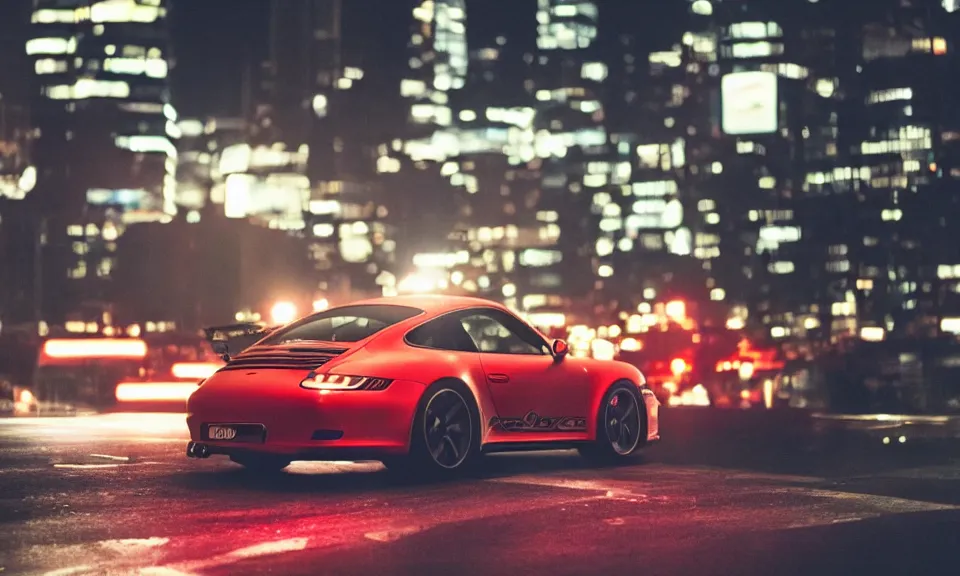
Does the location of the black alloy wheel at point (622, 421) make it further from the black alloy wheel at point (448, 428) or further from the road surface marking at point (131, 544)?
the road surface marking at point (131, 544)

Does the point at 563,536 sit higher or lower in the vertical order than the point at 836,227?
lower

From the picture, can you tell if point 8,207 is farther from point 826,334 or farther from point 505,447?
point 505,447

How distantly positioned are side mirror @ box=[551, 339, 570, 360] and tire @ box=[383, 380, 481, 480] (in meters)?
1.17

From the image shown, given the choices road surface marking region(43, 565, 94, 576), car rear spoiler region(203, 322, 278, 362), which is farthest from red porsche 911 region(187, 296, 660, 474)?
road surface marking region(43, 565, 94, 576)

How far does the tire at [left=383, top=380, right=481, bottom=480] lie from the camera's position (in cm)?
1034

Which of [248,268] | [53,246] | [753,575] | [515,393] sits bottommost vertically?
[753,575]

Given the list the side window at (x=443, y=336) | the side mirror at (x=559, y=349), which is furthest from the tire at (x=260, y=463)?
the side mirror at (x=559, y=349)

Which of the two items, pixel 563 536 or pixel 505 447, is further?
pixel 505 447

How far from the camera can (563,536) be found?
789 centimetres

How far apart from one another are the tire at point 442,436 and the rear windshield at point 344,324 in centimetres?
73

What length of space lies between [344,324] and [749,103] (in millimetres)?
72463

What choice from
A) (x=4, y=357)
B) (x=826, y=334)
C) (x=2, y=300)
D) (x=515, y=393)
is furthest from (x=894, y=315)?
(x=515, y=393)

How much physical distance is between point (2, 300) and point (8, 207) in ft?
117

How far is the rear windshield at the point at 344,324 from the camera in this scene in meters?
10.9
